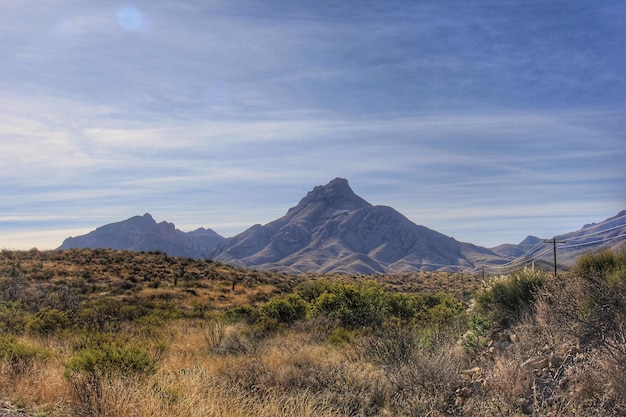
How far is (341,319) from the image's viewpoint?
17734 millimetres

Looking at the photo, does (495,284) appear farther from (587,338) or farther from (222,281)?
(222,281)

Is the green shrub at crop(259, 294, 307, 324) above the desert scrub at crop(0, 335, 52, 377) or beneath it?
beneath

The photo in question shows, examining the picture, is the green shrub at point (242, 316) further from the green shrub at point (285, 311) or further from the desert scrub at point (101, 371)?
the desert scrub at point (101, 371)

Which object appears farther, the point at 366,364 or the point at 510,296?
the point at 510,296

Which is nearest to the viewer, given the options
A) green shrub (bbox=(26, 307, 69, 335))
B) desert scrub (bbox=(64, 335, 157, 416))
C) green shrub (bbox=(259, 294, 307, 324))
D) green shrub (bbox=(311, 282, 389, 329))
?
desert scrub (bbox=(64, 335, 157, 416))

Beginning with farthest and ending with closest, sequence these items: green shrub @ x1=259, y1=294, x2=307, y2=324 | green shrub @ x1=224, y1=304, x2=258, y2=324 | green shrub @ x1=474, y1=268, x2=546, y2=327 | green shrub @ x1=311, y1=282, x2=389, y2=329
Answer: green shrub @ x1=224, y1=304, x2=258, y2=324 < green shrub @ x1=259, y1=294, x2=307, y2=324 < green shrub @ x1=311, y1=282, x2=389, y2=329 < green shrub @ x1=474, y1=268, x2=546, y2=327

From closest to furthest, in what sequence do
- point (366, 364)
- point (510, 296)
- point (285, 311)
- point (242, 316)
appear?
point (366, 364), point (510, 296), point (285, 311), point (242, 316)

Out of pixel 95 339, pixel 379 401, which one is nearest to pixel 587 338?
pixel 379 401

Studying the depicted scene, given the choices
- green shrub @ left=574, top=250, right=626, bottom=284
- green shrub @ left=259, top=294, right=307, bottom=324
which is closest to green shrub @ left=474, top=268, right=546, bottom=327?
green shrub @ left=574, top=250, right=626, bottom=284

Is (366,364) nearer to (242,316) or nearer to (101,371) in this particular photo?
(101,371)

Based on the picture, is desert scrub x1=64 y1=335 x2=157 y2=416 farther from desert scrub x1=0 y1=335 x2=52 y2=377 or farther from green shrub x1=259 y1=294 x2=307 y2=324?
green shrub x1=259 y1=294 x2=307 y2=324

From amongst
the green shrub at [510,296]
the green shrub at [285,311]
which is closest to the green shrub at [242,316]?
the green shrub at [285,311]

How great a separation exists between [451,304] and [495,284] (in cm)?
882

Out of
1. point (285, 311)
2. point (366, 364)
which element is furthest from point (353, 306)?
point (366, 364)
